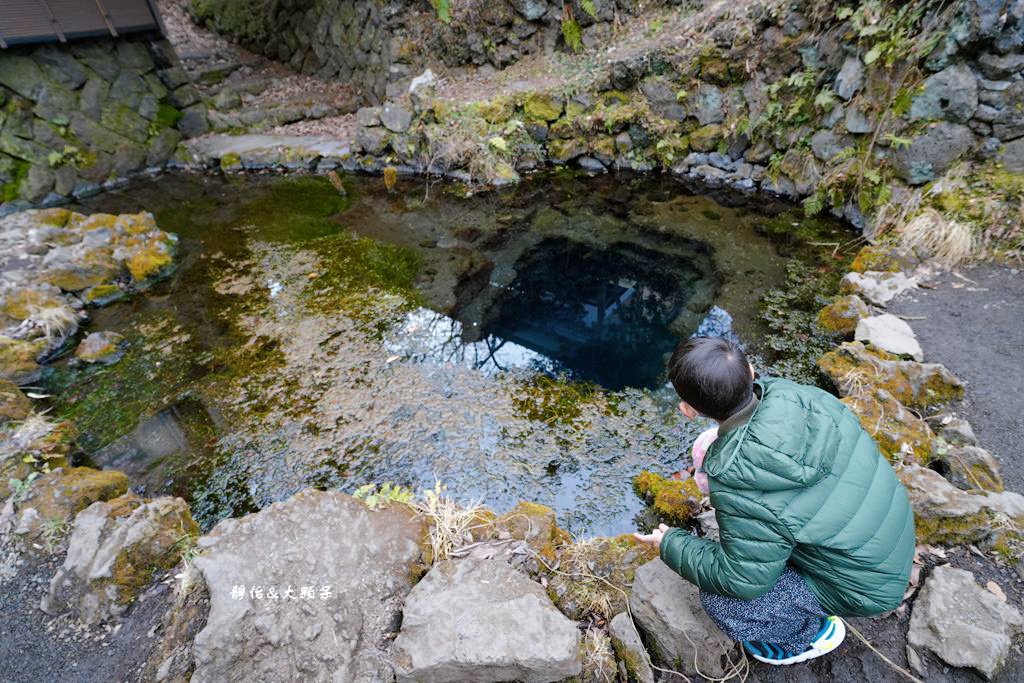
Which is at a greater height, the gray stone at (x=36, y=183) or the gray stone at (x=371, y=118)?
the gray stone at (x=371, y=118)

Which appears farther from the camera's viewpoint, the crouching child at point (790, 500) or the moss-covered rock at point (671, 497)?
the moss-covered rock at point (671, 497)

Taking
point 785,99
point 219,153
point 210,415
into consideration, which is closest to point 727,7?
point 785,99

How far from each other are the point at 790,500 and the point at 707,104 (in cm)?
820

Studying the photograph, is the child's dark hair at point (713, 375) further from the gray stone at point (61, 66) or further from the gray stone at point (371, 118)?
the gray stone at point (61, 66)

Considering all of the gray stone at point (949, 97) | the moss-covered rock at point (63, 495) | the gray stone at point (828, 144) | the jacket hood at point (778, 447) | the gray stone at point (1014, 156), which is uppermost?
the gray stone at point (949, 97)

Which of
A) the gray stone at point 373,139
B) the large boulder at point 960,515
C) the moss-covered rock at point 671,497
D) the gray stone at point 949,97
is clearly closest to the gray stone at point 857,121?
the gray stone at point 949,97

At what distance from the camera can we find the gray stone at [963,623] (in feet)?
6.21

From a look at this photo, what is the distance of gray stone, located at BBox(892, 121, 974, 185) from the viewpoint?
5.32 m

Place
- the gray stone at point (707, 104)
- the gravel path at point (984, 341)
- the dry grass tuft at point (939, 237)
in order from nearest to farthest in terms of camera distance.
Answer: the gravel path at point (984, 341) → the dry grass tuft at point (939, 237) → the gray stone at point (707, 104)

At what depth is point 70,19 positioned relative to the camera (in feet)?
30.7

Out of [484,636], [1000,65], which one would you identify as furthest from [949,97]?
[484,636]

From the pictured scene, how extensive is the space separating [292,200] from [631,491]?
26.1 ft

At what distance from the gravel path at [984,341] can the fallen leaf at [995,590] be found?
94cm

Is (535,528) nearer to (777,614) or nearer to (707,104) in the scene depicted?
(777,614)
